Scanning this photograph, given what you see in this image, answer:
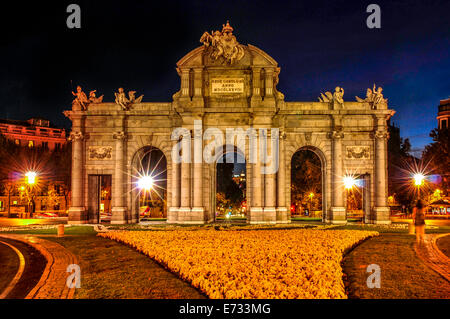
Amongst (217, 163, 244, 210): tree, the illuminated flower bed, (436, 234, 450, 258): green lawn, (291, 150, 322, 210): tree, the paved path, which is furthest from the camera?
(217, 163, 244, 210): tree

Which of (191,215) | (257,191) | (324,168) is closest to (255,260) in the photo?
(257,191)

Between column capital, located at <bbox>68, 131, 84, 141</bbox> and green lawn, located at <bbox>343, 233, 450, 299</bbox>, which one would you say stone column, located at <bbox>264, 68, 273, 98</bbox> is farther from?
green lawn, located at <bbox>343, 233, 450, 299</bbox>

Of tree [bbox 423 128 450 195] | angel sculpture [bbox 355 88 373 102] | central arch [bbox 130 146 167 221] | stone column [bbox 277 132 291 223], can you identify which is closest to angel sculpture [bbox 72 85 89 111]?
central arch [bbox 130 146 167 221]

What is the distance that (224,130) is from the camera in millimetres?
33969

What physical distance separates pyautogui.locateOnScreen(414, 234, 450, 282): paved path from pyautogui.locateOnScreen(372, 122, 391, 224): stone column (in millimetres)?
13221

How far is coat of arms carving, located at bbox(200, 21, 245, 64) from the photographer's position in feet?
108

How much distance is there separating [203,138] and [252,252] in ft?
63.1

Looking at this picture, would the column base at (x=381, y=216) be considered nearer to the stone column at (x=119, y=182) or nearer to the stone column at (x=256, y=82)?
the stone column at (x=256, y=82)

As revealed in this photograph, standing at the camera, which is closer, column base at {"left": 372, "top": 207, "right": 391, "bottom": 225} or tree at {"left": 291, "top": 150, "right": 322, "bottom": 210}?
column base at {"left": 372, "top": 207, "right": 391, "bottom": 225}

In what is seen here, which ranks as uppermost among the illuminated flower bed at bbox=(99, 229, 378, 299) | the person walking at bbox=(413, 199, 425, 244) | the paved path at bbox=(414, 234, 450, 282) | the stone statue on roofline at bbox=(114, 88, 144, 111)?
the stone statue on roofline at bbox=(114, 88, 144, 111)

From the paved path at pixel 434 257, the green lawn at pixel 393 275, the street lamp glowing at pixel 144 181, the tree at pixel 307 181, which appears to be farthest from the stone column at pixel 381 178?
the tree at pixel 307 181

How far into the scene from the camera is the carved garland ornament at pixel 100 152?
3503cm

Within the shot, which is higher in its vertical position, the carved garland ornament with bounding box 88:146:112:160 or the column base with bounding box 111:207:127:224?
the carved garland ornament with bounding box 88:146:112:160
